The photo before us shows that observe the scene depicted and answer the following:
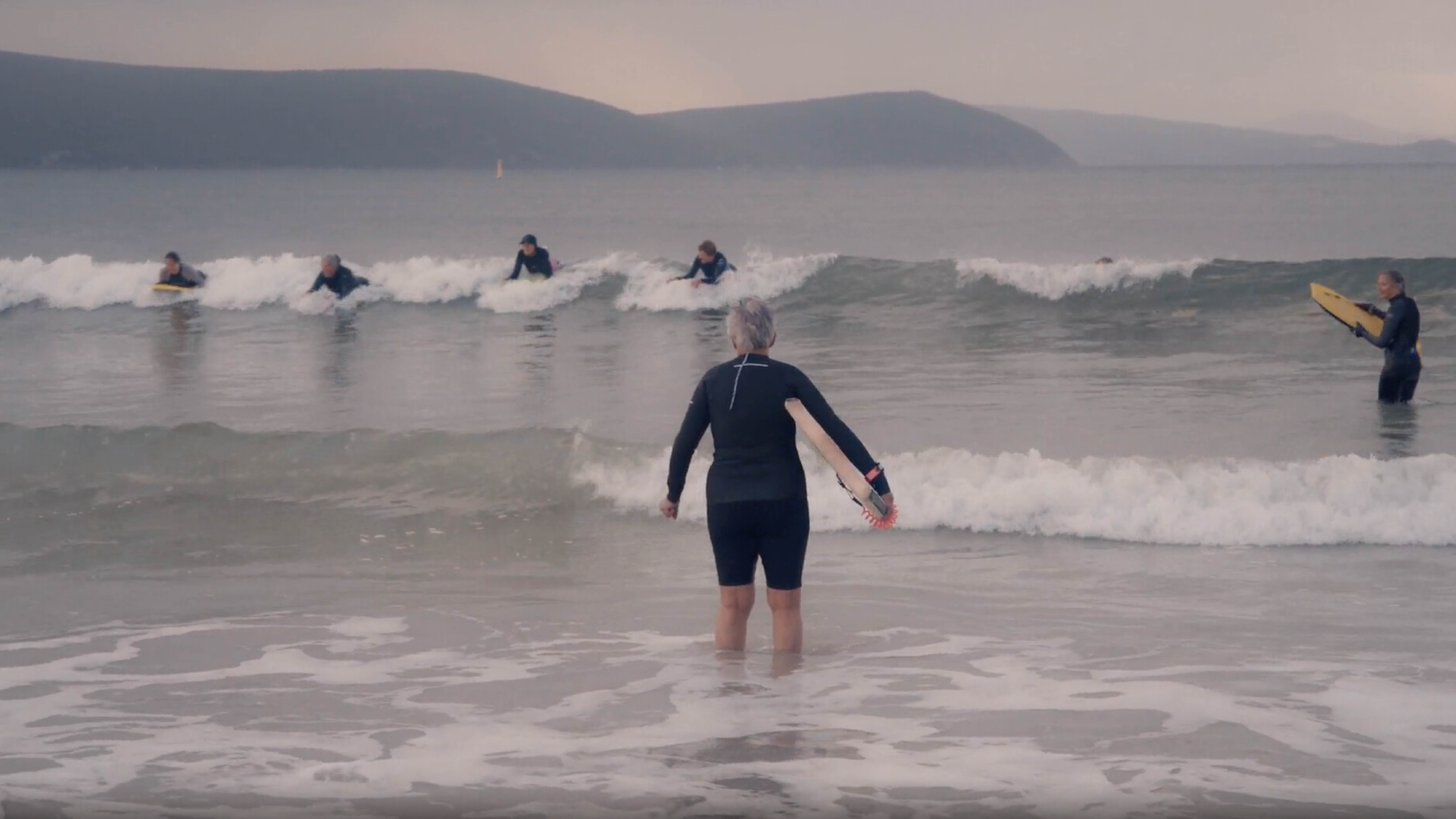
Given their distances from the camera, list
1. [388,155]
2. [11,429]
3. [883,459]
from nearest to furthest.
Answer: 1. [883,459]
2. [11,429]
3. [388,155]

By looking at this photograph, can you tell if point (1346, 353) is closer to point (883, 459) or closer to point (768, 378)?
point (883, 459)

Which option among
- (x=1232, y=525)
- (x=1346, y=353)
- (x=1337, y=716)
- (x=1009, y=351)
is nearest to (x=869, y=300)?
(x=1009, y=351)

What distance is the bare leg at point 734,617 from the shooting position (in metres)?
5.88

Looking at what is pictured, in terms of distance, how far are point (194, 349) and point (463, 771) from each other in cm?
1531

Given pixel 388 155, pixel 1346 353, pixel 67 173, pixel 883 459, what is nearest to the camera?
pixel 883 459

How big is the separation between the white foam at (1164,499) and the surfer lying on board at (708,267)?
12527 millimetres

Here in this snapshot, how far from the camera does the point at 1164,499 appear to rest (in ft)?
29.4

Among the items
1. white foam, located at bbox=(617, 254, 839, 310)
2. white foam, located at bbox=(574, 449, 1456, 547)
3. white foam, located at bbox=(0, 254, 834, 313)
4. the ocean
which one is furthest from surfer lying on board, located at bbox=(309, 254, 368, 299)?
white foam, located at bbox=(574, 449, 1456, 547)

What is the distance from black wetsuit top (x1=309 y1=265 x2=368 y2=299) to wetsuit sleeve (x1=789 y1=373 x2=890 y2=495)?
17.8 metres

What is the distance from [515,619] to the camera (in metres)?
7.19

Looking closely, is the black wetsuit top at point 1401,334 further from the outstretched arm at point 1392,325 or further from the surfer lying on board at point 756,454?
the surfer lying on board at point 756,454

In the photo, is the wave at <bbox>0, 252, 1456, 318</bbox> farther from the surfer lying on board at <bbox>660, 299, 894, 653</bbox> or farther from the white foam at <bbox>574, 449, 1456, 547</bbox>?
the surfer lying on board at <bbox>660, 299, 894, 653</bbox>

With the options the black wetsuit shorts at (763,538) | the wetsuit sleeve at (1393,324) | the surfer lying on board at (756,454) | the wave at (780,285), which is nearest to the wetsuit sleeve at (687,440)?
the surfer lying on board at (756,454)

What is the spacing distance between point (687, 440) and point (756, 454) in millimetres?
336
